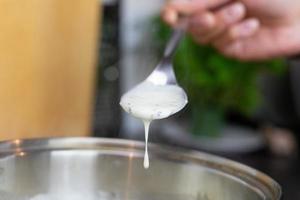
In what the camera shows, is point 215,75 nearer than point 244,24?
No

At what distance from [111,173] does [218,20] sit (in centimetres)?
28

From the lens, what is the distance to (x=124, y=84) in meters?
1.11

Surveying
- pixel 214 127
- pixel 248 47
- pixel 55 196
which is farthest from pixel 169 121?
pixel 55 196

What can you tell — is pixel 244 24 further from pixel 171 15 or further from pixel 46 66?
pixel 46 66

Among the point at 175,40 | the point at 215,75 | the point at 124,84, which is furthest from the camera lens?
the point at 124,84

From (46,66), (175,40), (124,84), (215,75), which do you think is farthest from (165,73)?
(124,84)

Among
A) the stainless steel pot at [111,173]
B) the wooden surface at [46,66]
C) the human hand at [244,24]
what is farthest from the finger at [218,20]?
the stainless steel pot at [111,173]

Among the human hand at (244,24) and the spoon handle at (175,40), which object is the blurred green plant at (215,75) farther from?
the spoon handle at (175,40)

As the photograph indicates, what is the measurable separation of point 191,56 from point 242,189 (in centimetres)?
54

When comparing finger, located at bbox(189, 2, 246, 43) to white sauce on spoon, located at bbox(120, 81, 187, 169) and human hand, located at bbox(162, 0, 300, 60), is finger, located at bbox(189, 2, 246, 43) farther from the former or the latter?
white sauce on spoon, located at bbox(120, 81, 187, 169)

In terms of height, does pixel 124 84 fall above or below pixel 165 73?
below

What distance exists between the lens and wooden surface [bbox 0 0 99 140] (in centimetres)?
64

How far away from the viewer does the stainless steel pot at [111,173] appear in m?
0.48

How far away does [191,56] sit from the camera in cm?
99
